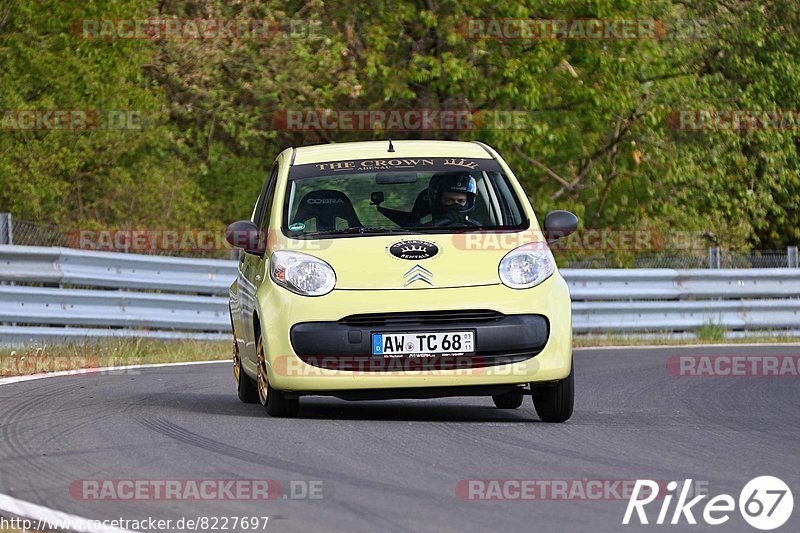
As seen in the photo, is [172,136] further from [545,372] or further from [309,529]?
[309,529]

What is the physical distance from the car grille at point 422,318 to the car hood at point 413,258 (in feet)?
0.51

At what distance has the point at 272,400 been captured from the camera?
905 cm

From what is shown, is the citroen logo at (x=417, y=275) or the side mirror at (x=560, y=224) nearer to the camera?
the citroen logo at (x=417, y=275)

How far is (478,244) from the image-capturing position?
29.5 feet

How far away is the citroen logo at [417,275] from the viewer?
866cm

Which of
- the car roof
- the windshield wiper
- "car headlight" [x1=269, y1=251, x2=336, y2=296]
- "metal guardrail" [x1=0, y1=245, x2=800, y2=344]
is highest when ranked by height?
the car roof

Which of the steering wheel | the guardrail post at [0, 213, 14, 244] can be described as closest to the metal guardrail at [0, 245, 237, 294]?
the guardrail post at [0, 213, 14, 244]

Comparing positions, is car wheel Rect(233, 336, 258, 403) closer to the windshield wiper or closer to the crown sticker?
the windshield wiper

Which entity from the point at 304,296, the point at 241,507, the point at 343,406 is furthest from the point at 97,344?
the point at 241,507

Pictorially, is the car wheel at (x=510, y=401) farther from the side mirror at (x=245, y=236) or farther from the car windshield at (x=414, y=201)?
the side mirror at (x=245, y=236)

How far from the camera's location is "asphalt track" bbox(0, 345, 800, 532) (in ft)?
19.1

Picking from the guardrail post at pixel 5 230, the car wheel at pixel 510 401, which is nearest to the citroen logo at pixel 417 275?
the car wheel at pixel 510 401

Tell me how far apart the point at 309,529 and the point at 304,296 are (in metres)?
3.34

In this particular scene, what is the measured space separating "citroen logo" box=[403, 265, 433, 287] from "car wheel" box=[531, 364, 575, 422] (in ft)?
2.84
